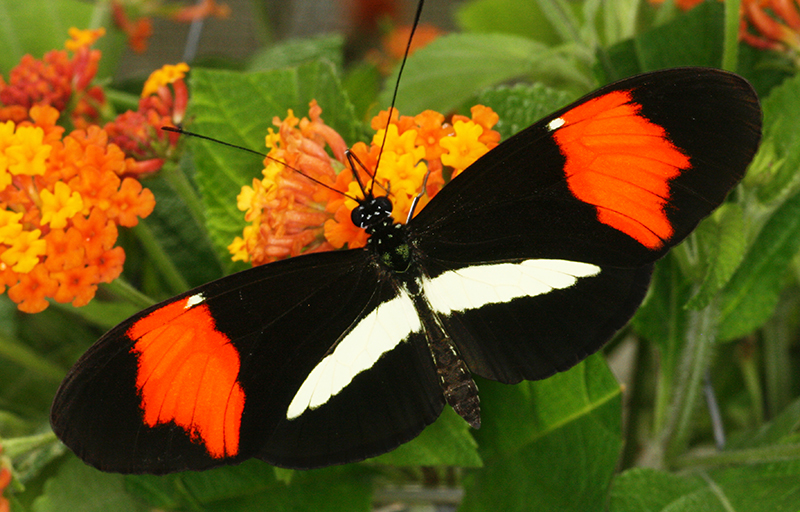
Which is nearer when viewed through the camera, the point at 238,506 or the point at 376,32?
the point at 238,506

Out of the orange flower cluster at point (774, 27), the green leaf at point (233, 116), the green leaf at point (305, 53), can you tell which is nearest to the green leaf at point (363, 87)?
the green leaf at point (305, 53)

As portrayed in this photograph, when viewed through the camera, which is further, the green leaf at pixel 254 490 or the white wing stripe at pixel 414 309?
the green leaf at pixel 254 490

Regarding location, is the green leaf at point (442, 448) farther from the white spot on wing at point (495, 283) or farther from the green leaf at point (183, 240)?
the green leaf at point (183, 240)

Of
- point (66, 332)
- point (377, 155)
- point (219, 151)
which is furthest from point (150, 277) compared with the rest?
point (377, 155)

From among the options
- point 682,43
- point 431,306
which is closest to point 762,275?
point 682,43

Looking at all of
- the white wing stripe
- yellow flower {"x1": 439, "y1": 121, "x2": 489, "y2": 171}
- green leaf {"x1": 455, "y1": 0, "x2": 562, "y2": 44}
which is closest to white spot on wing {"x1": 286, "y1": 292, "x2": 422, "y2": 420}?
the white wing stripe

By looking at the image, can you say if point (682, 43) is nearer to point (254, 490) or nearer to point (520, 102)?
point (520, 102)

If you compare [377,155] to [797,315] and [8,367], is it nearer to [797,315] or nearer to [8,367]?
[8,367]
